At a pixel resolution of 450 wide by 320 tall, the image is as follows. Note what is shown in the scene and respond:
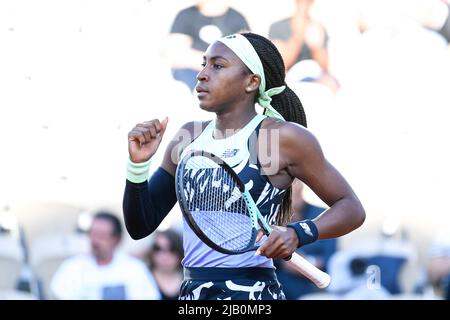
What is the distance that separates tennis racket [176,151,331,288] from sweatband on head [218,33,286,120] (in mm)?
→ 419

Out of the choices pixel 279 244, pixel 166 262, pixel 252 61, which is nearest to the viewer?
pixel 279 244

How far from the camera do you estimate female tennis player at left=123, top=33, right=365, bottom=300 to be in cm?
289

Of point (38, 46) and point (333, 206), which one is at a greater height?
point (38, 46)

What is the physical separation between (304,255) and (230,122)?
87.3 inches

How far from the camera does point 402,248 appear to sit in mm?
5422

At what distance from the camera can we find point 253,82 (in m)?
3.19

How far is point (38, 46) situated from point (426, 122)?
2472 millimetres

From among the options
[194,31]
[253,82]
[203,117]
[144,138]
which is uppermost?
[194,31]

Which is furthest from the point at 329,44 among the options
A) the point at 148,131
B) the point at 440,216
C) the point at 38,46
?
the point at 148,131

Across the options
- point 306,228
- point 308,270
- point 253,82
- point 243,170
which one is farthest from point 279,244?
point 253,82

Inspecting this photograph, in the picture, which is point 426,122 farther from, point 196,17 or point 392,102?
point 196,17

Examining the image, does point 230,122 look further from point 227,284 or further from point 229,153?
point 227,284

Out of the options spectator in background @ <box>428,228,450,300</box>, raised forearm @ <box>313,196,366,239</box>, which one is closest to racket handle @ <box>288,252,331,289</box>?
raised forearm @ <box>313,196,366,239</box>

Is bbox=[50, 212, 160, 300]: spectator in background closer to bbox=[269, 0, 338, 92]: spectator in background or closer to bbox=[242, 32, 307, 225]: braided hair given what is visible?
bbox=[269, 0, 338, 92]: spectator in background
